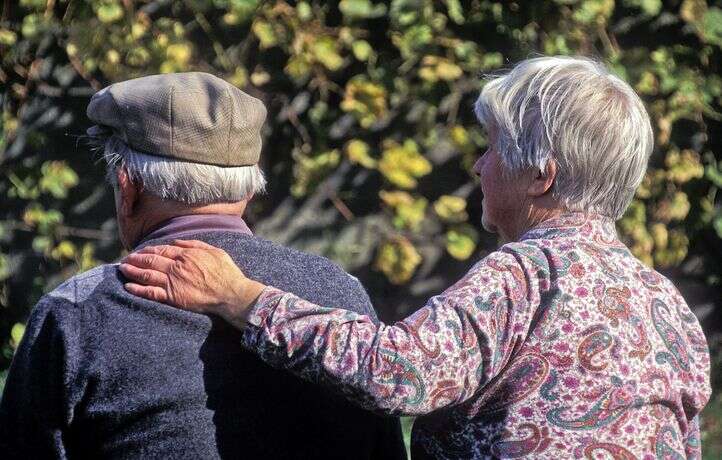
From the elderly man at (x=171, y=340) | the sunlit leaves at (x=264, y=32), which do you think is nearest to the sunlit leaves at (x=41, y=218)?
the sunlit leaves at (x=264, y=32)

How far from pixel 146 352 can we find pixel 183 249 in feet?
0.62

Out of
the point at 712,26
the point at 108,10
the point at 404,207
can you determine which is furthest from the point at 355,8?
the point at 712,26

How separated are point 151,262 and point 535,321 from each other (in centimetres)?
67

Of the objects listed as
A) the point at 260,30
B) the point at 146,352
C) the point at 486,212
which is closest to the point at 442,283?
the point at 260,30

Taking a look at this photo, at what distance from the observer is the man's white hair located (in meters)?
2.01

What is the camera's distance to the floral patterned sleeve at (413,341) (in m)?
1.75

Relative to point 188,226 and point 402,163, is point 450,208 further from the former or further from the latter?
point 188,226

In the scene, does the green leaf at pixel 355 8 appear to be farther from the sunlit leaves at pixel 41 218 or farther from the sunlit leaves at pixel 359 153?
the sunlit leaves at pixel 41 218

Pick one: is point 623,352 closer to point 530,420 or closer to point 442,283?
point 530,420

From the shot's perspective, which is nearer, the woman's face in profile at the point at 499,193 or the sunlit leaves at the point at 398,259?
the woman's face in profile at the point at 499,193

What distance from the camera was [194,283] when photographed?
1.90 m

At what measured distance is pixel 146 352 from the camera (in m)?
1.89

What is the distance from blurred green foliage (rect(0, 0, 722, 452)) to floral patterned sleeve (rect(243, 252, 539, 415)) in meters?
2.44

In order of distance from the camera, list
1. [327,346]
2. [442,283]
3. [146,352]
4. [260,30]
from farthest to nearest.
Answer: [442,283]
[260,30]
[146,352]
[327,346]
